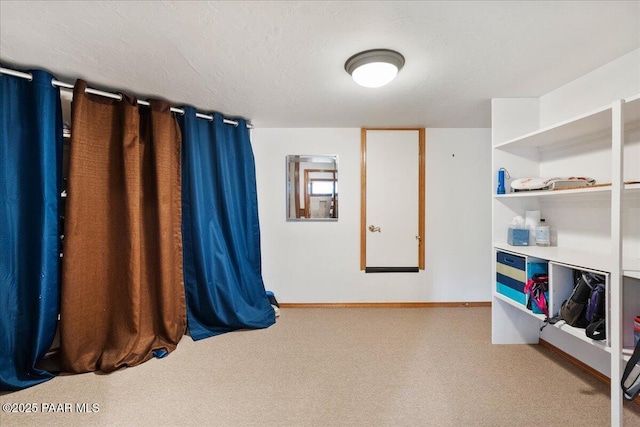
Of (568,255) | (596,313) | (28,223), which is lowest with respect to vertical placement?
(596,313)

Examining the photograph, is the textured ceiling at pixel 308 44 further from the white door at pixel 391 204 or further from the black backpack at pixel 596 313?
the black backpack at pixel 596 313

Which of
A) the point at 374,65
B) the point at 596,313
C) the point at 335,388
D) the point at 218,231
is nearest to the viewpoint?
the point at 596,313

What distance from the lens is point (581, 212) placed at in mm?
1710

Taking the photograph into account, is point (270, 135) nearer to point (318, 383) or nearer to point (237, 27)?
point (237, 27)

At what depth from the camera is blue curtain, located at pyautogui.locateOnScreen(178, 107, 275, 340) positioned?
7.06 ft

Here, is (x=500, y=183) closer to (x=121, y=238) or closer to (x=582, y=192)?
(x=582, y=192)

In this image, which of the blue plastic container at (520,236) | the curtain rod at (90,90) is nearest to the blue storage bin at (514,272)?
the blue plastic container at (520,236)

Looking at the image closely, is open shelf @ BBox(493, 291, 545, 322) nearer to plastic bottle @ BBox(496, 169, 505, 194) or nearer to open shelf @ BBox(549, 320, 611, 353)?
open shelf @ BBox(549, 320, 611, 353)

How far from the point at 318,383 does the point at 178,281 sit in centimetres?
139

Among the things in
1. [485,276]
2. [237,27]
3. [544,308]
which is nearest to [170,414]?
[237,27]

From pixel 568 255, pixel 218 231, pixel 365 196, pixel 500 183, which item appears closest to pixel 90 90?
pixel 218 231

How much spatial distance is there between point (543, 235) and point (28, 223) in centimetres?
351

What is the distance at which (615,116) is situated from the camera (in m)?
1.16

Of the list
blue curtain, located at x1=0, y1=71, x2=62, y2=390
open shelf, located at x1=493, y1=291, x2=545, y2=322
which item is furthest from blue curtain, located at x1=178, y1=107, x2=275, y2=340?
open shelf, located at x1=493, y1=291, x2=545, y2=322
